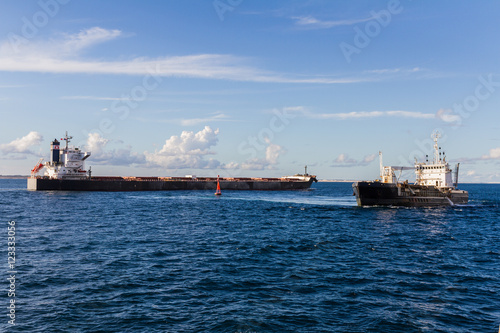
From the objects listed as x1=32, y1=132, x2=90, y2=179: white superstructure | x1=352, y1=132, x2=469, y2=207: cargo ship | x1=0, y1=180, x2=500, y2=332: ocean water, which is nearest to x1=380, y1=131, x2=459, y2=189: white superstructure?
x1=352, y1=132, x2=469, y2=207: cargo ship

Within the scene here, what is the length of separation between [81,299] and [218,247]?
527 inches

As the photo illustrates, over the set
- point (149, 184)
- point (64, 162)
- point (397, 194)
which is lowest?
point (149, 184)

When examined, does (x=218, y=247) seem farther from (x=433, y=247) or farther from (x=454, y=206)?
(x=454, y=206)

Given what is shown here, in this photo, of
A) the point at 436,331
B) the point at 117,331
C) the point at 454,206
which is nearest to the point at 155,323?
the point at 117,331

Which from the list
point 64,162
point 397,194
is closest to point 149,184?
point 64,162

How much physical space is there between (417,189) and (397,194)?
203 inches

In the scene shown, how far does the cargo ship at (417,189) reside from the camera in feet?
210

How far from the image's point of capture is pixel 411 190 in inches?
2552

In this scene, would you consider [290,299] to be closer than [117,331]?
No

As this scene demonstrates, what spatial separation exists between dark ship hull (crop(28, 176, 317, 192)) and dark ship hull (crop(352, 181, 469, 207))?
245ft

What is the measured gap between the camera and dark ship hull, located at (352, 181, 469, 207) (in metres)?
63.8

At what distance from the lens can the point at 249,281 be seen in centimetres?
1953

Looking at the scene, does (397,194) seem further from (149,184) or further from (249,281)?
(149,184)

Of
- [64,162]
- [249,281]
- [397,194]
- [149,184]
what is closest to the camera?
[249,281]
